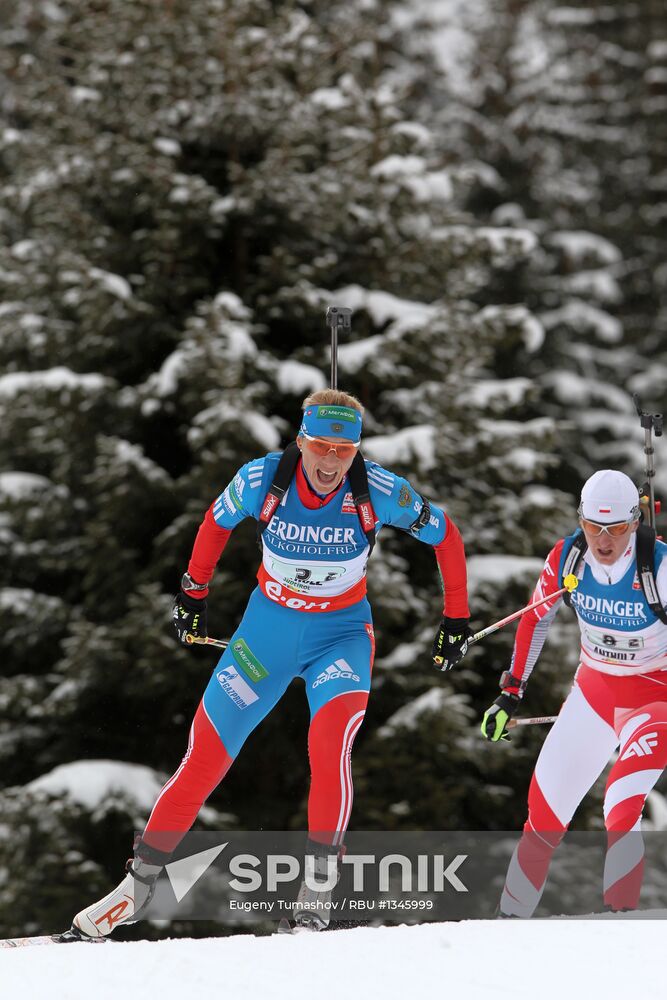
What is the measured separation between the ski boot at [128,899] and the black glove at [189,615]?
0.96 meters

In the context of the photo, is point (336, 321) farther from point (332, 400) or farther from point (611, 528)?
point (611, 528)

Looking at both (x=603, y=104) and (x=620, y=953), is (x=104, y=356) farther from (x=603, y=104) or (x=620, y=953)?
(x=603, y=104)

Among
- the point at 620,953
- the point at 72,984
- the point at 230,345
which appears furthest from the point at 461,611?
the point at 230,345

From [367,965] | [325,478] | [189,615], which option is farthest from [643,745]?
[189,615]

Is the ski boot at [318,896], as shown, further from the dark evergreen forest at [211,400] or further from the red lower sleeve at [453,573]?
the dark evergreen forest at [211,400]

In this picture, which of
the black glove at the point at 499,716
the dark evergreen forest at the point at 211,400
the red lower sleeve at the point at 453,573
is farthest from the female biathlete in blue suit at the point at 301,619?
the dark evergreen forest at the point at 211,400

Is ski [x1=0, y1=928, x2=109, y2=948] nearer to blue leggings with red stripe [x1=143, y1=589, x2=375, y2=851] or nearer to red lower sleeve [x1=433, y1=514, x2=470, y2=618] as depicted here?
blue leggings with red stripe [x1=143, y1=589, x2=375, y2=851]

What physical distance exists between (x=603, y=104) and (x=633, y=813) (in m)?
19.9

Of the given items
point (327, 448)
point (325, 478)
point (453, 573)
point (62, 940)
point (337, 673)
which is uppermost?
point (327, 448)

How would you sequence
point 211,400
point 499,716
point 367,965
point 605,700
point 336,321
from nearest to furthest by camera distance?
point 367,965 < point 605,700 < point 499,716 < point 336,321 < point 211,400

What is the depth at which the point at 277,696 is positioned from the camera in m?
5.41

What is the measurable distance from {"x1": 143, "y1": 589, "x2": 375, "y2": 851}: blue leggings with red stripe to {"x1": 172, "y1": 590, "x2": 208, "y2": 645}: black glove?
25 centimetres

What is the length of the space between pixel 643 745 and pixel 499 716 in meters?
0.71

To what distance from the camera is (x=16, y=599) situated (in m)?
11.5
